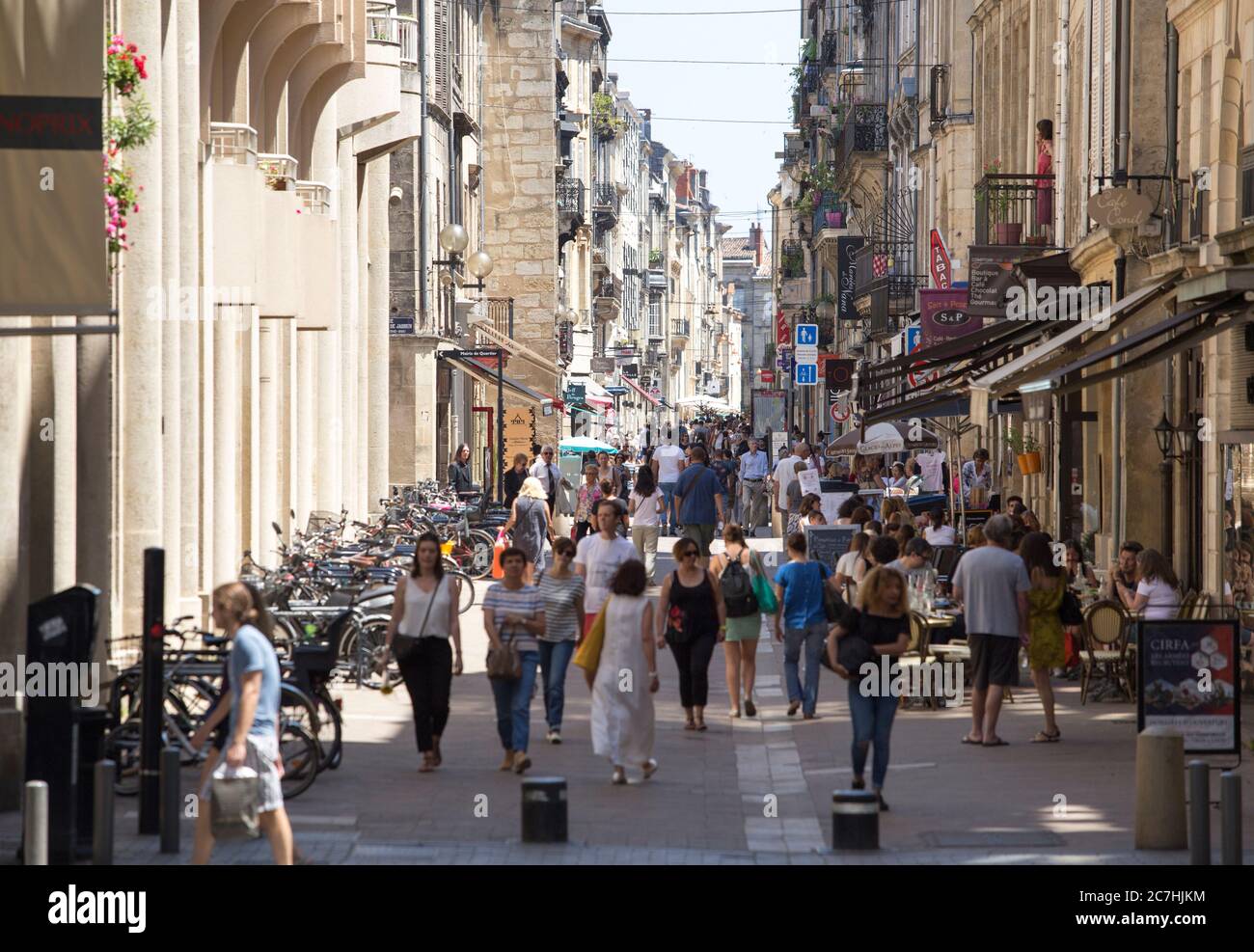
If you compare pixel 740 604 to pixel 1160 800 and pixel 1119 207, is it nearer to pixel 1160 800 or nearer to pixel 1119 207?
pixel 1160 800

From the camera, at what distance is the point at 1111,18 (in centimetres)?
2416

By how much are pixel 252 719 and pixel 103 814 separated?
839 millimetres

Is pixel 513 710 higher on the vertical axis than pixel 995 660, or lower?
lower

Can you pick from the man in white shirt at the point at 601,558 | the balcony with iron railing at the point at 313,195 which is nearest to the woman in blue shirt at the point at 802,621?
Result: the man in white shirt at the point at 601,558

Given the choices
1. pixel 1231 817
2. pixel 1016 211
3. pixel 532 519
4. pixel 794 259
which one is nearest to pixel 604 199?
pixel 794 259

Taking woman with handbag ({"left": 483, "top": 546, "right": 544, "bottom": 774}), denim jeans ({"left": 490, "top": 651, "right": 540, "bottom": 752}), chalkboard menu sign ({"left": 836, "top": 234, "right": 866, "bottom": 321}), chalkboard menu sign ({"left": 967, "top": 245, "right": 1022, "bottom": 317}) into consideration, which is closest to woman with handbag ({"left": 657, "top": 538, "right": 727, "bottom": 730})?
woman with handbag ({"left": 483, "top": 546, "right": 544, "bottom": 774})

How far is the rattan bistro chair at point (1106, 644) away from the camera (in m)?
17.1

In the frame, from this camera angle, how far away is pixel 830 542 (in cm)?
2317

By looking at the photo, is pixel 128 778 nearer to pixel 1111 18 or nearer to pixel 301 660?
pixel 301 660

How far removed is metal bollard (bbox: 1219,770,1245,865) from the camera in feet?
30.9

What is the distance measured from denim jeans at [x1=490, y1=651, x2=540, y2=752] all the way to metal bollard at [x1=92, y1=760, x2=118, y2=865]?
4374mm
